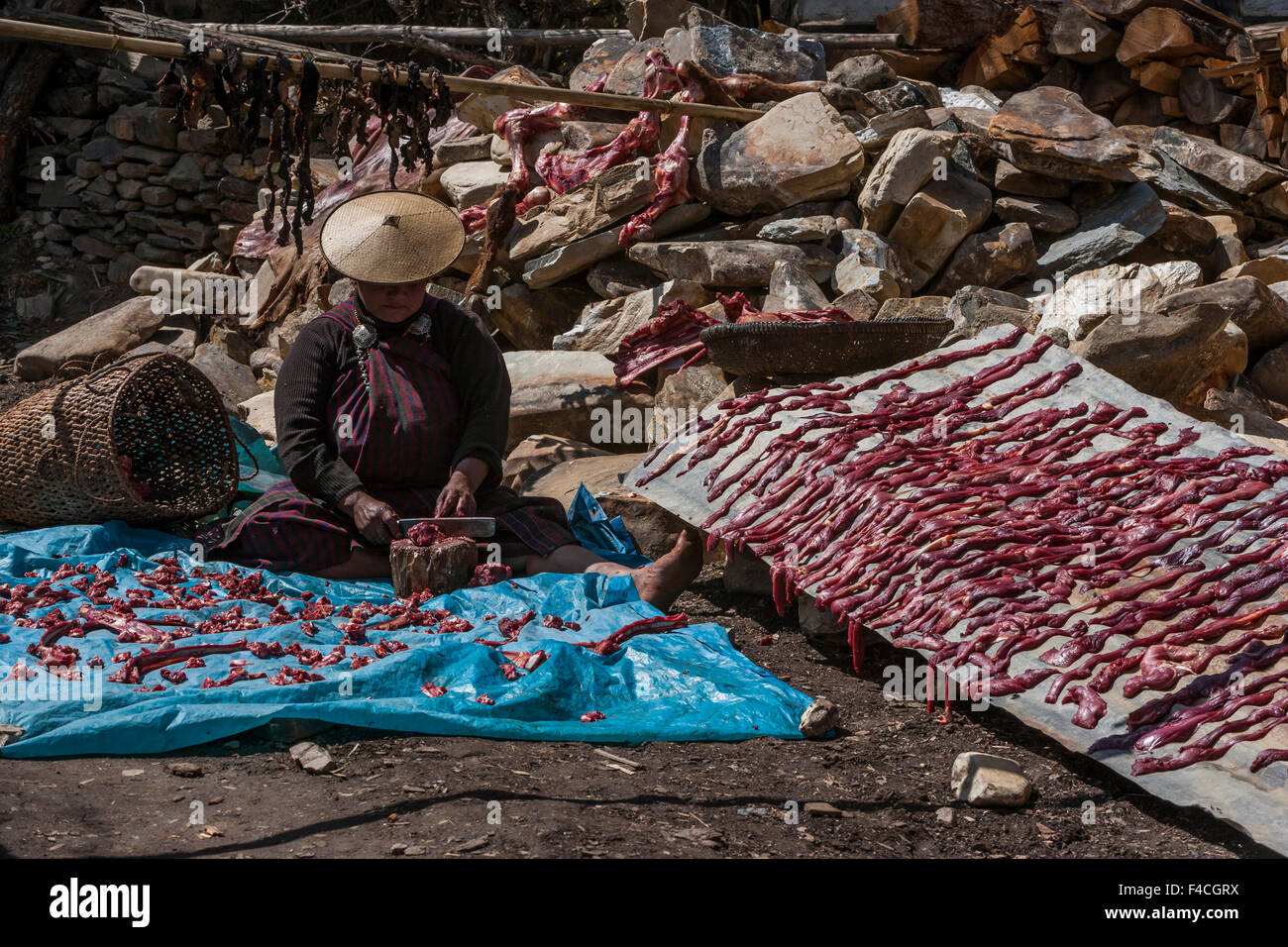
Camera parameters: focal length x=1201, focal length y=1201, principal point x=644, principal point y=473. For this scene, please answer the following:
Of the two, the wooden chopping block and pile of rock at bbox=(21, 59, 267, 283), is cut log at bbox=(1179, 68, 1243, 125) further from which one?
pile of rock at bbox=(21, 59, 267, 283)

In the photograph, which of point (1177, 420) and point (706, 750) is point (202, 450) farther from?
point (1177, 420)

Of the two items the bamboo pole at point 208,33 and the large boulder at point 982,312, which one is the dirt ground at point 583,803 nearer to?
the large boulder at point 982,312

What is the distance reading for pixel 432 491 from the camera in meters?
4.91

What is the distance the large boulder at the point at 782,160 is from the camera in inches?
283

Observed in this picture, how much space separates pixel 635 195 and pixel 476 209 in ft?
4.84

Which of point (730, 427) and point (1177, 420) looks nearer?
point (1177, 420)

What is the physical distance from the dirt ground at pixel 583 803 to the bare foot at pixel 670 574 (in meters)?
1.24

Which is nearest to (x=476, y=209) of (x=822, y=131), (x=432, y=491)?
(x=822, y=131)

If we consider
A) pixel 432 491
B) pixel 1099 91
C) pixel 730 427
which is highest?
pixel 1099 91

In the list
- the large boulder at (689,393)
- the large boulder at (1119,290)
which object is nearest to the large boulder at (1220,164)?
the large boulder at (1119,290)

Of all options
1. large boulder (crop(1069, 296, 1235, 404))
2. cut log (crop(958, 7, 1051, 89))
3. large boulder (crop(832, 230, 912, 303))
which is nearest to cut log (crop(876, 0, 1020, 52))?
cut log (crop(958, 7, 1051, 89))

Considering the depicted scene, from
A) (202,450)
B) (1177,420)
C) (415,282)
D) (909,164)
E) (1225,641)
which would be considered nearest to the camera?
(1225,641)

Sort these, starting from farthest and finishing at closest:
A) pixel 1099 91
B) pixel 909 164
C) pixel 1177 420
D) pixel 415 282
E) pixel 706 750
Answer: pixel 1099 91, pixel 909 164, pixel 415 282, pixel 1177 420, pixel 706 750

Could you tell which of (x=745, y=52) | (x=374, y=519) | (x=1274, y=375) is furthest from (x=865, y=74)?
(x=374, y=519)
